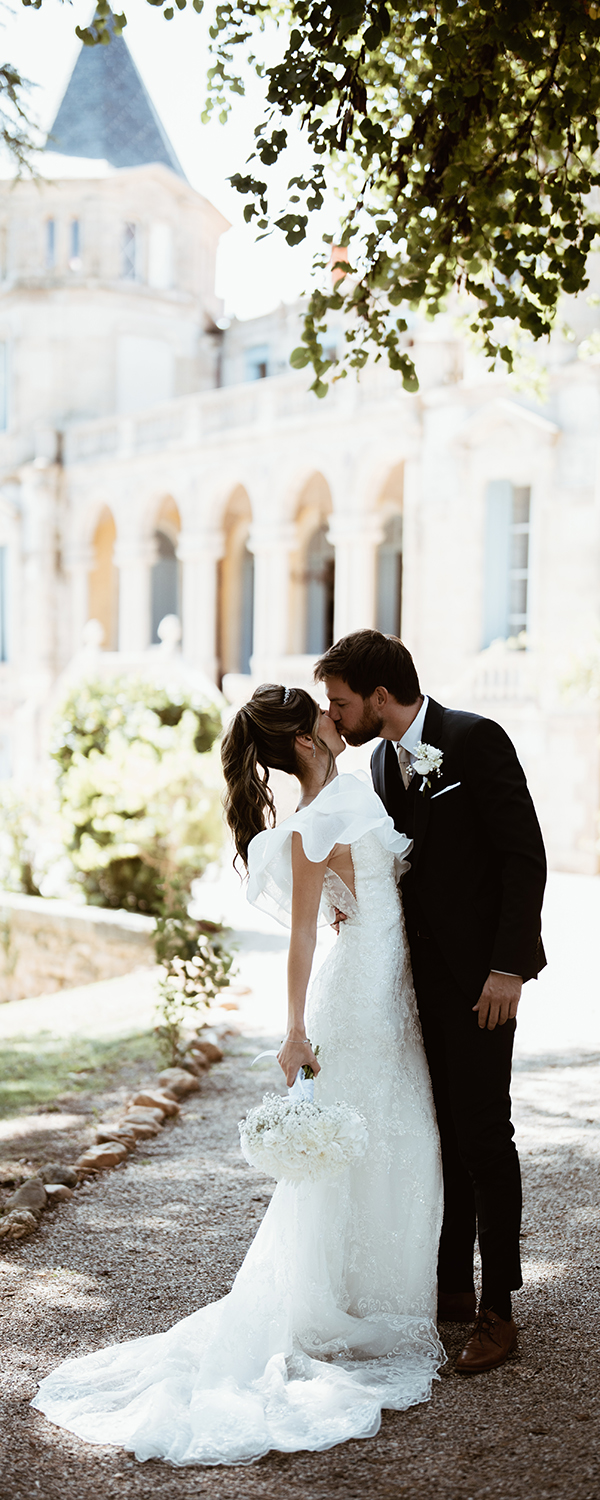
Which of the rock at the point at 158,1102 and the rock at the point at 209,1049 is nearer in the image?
the rock at the point at 158,1102

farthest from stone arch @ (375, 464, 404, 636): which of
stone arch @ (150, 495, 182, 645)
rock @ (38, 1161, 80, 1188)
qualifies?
rock @ (38, 1161, 80, 1188)

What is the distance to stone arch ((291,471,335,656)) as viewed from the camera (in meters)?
22.3

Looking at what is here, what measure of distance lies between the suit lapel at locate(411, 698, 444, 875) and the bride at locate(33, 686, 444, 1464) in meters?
0.05

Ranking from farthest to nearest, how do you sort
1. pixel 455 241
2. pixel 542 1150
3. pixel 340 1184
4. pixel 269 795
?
pixel 455 241 < pixel 542 1150 < pixel 269 795 < pixel 340 1184

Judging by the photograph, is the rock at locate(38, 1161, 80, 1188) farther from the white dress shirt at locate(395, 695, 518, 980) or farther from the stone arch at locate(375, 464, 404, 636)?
the stone arch at locate(375, 464, 404, 636)

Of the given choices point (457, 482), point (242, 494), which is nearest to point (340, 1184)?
point (457, 482)

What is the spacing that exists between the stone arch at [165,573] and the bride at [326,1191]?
2268 centimetres

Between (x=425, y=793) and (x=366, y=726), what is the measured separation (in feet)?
0.81

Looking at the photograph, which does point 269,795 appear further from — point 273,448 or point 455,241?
point 273,448

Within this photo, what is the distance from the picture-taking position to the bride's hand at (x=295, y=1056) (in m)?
2.94

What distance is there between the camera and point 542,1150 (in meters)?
4.70

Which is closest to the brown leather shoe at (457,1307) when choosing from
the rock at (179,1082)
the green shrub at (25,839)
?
the rock at (179,1082)

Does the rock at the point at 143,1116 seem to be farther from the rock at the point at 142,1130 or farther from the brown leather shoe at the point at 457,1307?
the brown leather shoe at the point at 457,1307

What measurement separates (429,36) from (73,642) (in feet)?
73.6
